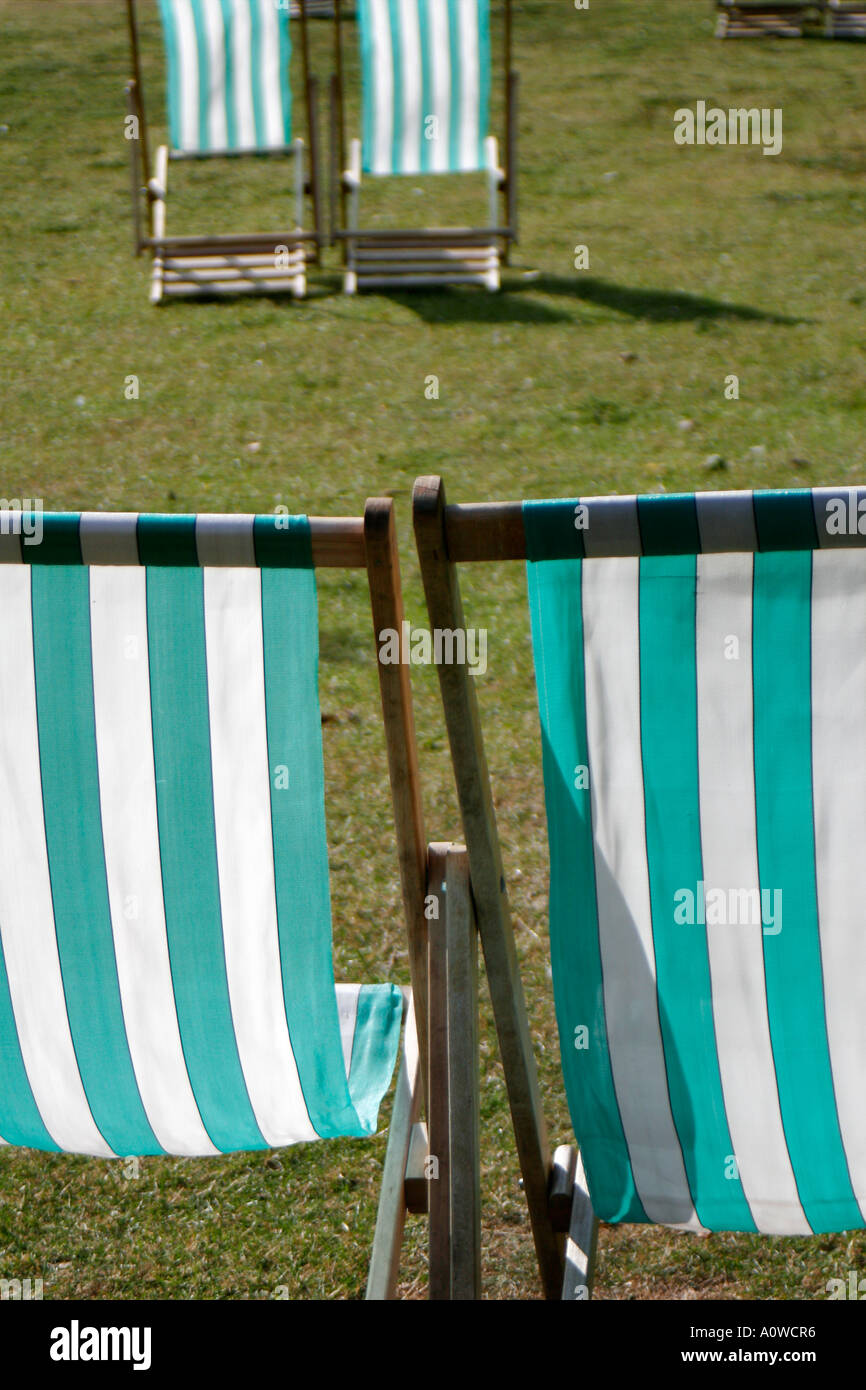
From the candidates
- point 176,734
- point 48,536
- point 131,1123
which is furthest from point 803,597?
point 131,1123

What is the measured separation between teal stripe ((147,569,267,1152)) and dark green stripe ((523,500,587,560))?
0.43m

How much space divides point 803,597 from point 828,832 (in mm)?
311

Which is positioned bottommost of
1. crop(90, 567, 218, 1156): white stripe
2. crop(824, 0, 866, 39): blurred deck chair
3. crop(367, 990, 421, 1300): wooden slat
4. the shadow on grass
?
crop(367, 990, 421, 1300): wooden slat

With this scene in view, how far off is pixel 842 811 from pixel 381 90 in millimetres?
6608

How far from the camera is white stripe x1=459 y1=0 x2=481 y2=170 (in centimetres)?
740

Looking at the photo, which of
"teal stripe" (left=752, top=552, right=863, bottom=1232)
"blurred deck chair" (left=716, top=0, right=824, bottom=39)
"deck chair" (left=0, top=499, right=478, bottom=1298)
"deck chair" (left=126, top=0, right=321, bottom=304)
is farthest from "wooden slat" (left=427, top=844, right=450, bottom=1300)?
→ "blurred deck chair" (left=716, top=0, right=824, bottom=39)

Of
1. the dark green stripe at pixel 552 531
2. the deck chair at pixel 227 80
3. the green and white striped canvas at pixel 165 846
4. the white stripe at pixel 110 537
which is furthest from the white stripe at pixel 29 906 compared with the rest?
the deck chair at pixel 227 80

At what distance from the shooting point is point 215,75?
7445 millimetres

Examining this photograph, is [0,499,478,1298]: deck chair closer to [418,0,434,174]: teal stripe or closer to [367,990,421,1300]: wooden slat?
[367,990,421,1300]: wooden slat

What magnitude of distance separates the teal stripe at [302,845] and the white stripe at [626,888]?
36cm

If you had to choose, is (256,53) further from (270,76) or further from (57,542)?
(57,542)

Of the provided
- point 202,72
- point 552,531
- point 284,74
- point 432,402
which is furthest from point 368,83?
point 552,531

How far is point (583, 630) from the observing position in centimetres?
179

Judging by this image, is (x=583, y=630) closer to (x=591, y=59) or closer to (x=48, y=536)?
(x=48, y=536)
